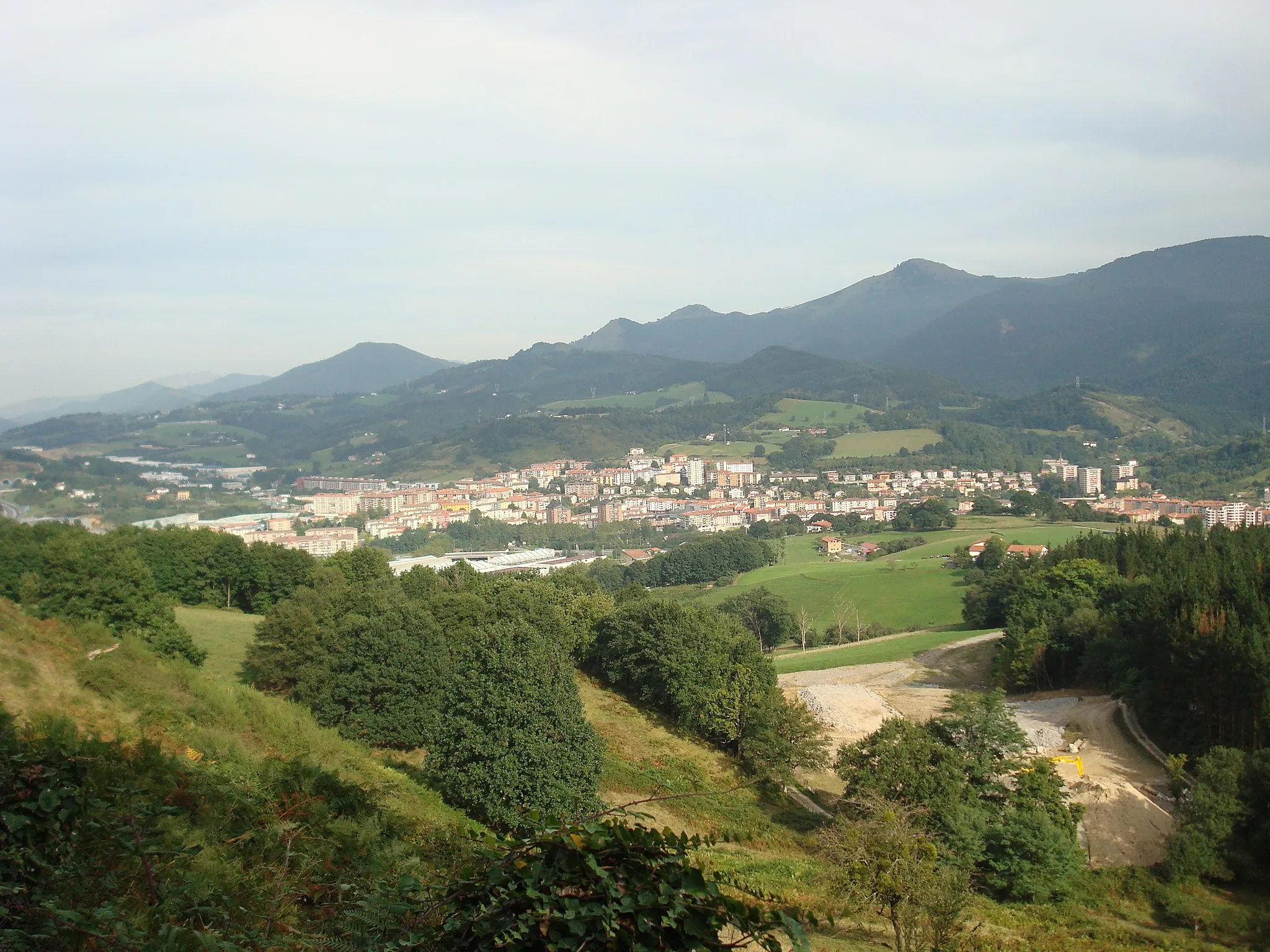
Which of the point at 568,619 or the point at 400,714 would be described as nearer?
the point at 400,714

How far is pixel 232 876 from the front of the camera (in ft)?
13.5

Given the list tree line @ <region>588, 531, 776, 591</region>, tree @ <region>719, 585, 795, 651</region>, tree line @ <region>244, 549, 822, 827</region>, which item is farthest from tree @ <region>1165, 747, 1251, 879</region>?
tree line @ <region>588, 531, 776, 591</region>

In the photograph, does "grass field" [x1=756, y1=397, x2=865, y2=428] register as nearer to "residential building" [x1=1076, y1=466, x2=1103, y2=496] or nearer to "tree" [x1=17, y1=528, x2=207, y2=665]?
"residential building" [x1=1076, y1=466, x2=1103, y2=496]

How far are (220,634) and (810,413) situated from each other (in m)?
127

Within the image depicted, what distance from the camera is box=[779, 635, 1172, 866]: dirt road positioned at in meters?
14.8

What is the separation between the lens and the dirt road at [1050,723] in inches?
584

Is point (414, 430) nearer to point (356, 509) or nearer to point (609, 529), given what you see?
point (356, 509)

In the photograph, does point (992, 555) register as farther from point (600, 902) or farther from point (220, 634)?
point (600, 902)

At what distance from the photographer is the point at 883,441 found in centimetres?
12219

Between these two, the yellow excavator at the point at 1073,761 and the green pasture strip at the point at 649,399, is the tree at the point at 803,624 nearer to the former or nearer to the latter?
the yellow excavator at the point at 1073,761

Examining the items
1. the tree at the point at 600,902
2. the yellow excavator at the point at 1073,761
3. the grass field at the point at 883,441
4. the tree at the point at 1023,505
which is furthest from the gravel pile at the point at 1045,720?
the grass field at the point at 883,441

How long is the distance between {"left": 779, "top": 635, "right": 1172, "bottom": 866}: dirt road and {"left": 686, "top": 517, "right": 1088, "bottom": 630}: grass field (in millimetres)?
7332

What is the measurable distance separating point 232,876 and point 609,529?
260 ft

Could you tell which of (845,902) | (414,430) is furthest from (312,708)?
(414,430)
